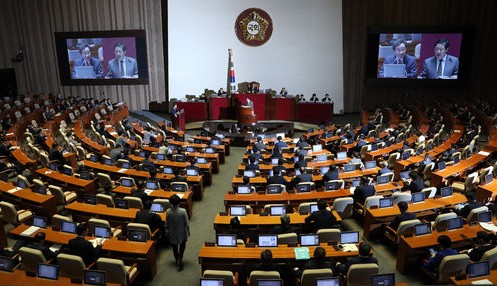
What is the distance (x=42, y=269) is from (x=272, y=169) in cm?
734

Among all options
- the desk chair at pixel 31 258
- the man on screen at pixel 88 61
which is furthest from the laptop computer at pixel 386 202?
the man on screen at pixel 88 61

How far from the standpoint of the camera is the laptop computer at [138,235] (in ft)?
26.2

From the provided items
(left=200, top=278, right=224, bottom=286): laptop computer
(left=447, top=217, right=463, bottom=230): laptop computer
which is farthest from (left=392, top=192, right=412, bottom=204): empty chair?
(left=200, top=278, right=224, bottom=286): laptop computer

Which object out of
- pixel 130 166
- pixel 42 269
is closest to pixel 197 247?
pixel 42 269

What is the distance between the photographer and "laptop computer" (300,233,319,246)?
7.62 meters

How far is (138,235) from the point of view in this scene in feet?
26.3

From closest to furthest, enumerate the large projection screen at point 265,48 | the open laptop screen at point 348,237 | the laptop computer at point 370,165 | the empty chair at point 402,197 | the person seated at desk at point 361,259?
1. the person seated at desk at point 361,259
2. the open laptop screen at point 348,237
3. the empty chair at point 402,197
4. the laptop computer at point 370,165
5. the large projection screen at point 265,48

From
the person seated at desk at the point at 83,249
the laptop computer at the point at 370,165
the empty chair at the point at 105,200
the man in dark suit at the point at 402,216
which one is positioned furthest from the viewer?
the laptop computer at the point at 370,165

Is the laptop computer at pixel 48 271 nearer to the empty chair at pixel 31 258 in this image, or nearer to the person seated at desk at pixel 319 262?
the empty chair at pixel 31 258

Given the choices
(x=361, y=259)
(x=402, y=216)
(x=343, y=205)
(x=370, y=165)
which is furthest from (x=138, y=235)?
(x=370, y=165)

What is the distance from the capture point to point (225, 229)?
29.2 feet

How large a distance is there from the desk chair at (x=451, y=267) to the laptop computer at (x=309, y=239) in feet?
7.19

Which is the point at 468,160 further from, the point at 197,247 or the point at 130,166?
the point at 130,166

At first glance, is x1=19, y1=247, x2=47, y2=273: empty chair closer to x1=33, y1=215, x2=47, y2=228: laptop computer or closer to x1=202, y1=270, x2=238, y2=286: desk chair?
x1=33, y1=215, x2=47, y2=228: laptop computer
